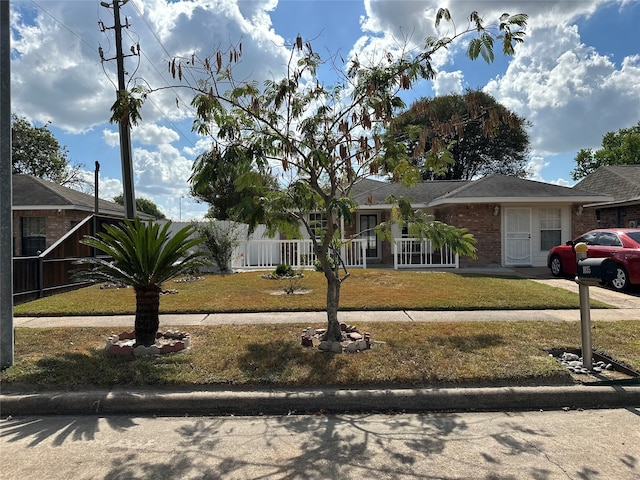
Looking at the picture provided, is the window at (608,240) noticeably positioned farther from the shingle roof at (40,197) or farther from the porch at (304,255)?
the shingle roof at (40,197)

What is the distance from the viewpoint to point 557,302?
28.2 feet

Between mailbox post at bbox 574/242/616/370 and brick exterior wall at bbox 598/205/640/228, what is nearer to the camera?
mailbox post at bbox 574/242/616/370

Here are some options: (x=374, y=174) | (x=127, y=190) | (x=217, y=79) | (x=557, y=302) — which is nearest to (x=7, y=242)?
(x=217, y=79)

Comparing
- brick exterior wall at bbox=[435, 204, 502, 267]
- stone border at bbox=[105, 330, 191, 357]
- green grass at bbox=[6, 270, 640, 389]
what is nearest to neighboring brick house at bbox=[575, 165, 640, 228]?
brick exterior wall at bbox=[435, 204, 502, 267]

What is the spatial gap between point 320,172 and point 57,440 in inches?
Result: 157

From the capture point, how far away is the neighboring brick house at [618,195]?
59.0 ft

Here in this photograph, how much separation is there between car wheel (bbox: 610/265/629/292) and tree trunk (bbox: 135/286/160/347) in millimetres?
10041

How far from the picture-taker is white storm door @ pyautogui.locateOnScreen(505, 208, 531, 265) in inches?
624

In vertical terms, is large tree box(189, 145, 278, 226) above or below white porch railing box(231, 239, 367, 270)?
above

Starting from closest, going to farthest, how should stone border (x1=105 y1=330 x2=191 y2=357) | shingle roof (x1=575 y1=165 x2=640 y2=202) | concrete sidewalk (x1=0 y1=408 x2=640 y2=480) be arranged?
concrete sidewalk (x1=0 y1=408 x2=640 y2=480) < stone border (x1=105 y1=330 x2=191 y2=357) < shingle roof (x1=575 y1=165 x2=640 y2=202)

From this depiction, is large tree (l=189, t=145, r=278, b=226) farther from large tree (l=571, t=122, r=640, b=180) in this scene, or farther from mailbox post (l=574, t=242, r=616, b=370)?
large tree (l=571, t=122, r=640, b=180)

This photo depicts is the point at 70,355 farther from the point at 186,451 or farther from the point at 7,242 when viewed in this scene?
the point at 186,451

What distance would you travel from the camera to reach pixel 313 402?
13.8 feet

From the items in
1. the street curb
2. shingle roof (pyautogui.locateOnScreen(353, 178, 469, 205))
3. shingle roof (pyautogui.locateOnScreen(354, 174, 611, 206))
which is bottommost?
the street curb
